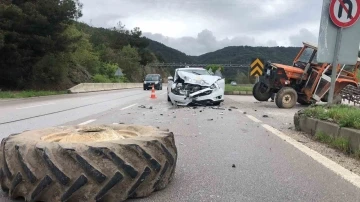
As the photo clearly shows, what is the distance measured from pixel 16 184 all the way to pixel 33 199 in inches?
8.1

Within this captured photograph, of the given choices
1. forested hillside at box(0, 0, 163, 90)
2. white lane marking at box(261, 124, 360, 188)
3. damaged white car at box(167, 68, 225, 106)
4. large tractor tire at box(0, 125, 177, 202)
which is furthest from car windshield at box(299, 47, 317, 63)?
forested hillside at box(0, 0, 163, 90)

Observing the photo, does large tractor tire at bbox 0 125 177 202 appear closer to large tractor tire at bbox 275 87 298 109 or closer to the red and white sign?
the red and white sign

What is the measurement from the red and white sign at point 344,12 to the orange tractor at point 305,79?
6604 millimetres

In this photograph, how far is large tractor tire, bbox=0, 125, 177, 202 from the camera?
9.23ft

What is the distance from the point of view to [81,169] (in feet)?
9.29

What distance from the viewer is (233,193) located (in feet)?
11.3

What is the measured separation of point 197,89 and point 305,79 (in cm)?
444

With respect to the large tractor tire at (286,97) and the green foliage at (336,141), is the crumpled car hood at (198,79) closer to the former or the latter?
the large tractor tire at (286,97)

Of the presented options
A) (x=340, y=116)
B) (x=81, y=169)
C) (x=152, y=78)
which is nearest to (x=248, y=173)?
(x=81, y=169)

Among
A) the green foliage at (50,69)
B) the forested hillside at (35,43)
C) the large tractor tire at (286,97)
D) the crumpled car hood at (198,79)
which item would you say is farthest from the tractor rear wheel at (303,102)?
the green foliage at (50,69)

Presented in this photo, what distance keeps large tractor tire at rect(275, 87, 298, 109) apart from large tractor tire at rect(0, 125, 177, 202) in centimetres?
1142

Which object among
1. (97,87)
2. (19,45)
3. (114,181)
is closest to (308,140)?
(114,181)

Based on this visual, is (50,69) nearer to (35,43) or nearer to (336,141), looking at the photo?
(35,43)

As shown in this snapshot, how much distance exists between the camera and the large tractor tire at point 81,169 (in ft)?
9.23
